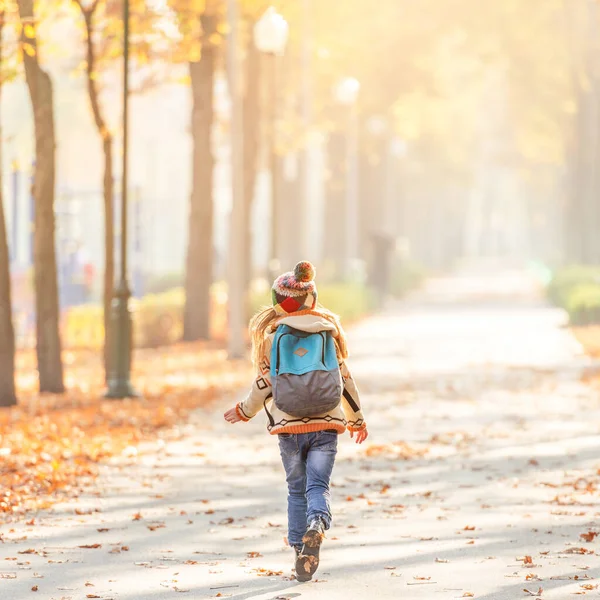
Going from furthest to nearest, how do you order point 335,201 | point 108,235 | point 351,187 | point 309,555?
point 351,187 → point 335,201 → point 108,235 → point 309,555

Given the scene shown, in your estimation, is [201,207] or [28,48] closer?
[28,48]

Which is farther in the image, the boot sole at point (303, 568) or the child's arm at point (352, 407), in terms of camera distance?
the child's arm at point (352, 407)

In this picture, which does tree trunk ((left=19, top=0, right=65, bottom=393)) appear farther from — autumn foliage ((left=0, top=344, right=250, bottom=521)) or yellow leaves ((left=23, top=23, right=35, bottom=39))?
autumn foliage ((left=0, top=344, right=250, bottom=521))

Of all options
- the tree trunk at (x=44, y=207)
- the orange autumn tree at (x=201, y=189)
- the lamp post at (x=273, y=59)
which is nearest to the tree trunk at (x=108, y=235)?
the tree trunk at (x=44, y=207)

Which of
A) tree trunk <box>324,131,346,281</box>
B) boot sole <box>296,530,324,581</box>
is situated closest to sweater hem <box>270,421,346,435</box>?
boot sole <box>296,530,324,581</box>

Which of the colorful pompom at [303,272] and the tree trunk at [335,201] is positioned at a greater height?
the colorful pompom at [303,272]

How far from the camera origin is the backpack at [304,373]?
25.0 feet

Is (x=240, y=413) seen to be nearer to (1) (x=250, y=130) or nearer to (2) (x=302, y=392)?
(2) (x=302, y=392)

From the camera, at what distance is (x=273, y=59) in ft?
102

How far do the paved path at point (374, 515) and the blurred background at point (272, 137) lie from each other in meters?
4.87

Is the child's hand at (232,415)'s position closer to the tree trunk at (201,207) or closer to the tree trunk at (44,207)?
the tree trunk at (44,207)

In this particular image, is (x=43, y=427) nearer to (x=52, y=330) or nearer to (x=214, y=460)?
(x=214, y=460)

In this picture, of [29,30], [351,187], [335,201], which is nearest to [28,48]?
[29,30]

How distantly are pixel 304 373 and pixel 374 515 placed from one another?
2668mm
